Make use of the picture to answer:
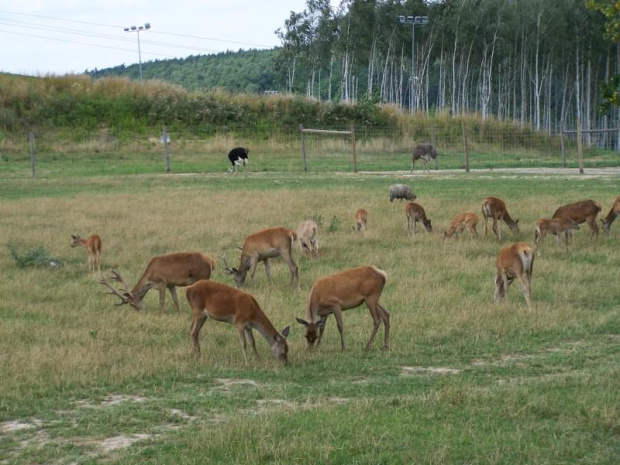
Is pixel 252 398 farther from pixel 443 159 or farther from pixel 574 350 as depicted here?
pixel 443 159

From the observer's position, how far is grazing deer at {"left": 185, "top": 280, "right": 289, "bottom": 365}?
36.2ft

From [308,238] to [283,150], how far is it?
29398 millimetres

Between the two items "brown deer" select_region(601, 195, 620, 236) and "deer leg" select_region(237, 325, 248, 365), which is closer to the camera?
"deer leg" select_region(237, 325, 248, 365)

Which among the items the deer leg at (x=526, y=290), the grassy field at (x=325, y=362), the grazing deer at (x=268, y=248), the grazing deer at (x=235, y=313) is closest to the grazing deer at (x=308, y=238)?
the grassy field at (x=325, y=362)

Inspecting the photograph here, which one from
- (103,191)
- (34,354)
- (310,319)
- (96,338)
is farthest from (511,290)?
(103,191)

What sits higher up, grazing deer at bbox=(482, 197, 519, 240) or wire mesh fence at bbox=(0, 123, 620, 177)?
wire mesh fence at bbox=(0, 123, 620, 177)

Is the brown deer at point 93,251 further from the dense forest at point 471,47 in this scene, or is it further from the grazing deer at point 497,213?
the dense forest at point 471,47

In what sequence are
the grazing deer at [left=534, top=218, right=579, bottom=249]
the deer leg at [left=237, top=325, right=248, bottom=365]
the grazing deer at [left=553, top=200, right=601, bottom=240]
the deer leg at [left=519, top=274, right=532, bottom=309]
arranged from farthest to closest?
the grazing deer at [left=553, top=200, right=601, bottom=240] < the grazing deer at [left=534, top=218, right=579, bottom=249] < the deer leg at [left=519, top=274, right=532, bottom=309] < the deer leg at [left=237, top=325, right=248, bottom=365]

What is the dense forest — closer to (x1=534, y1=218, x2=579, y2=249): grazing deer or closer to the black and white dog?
the black and white dog

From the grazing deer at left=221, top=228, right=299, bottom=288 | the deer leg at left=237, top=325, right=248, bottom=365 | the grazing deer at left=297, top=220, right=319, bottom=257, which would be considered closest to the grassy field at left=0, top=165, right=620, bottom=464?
the deer leg at left=237, top=325, right=248, bottom=365

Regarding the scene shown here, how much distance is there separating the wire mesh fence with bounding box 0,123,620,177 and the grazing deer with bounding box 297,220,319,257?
749 inches

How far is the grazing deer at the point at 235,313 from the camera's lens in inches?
434

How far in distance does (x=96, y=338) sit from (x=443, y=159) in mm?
33944

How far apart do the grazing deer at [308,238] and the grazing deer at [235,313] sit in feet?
21.2
